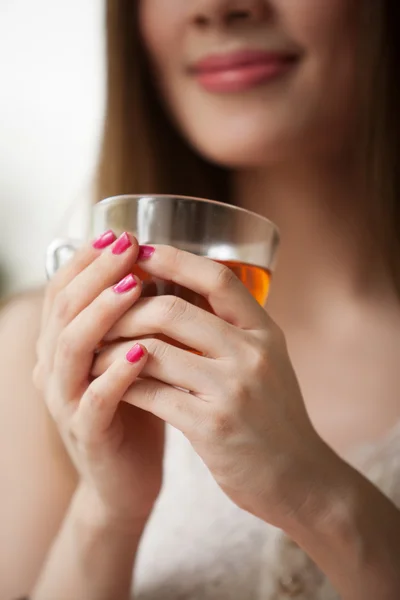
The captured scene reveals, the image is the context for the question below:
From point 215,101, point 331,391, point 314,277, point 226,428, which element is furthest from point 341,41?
point 226,428

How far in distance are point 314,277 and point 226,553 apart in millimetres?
319

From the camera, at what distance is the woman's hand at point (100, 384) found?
1.05 feet

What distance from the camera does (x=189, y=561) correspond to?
564 millimetres

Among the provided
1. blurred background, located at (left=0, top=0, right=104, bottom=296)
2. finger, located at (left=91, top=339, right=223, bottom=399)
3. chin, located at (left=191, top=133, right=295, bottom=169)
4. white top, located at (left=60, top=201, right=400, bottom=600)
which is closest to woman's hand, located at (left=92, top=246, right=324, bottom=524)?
finger, located at (left=91, top=339, right=223, bottom=399)

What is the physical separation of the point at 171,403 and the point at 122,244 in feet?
0.29

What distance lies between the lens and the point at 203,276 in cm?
32

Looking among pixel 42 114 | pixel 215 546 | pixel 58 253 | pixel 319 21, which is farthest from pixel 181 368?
pixel 42 114

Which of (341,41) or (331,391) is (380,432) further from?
(341,41)

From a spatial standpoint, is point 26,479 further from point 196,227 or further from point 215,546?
point 196,227

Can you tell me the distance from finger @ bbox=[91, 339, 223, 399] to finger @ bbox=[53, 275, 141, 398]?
0.07 ft

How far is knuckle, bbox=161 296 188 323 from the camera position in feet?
1.03

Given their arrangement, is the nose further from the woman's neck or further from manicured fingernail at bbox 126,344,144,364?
manicured fingernail at bbox 126,344,144,364

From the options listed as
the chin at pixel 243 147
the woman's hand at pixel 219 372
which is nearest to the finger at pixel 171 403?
the woman's hand at pixel 219 372

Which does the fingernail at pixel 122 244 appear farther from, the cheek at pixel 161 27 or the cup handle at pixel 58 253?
the cheek at pixel 161 27
